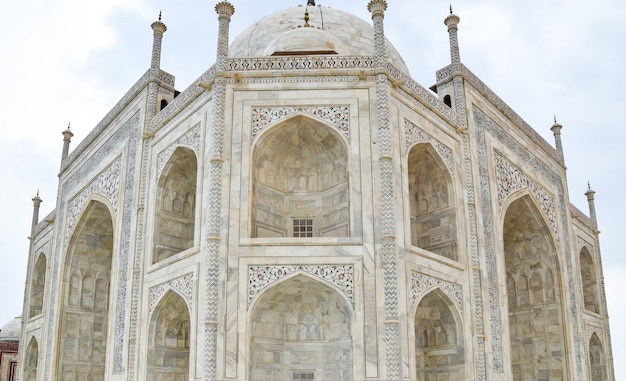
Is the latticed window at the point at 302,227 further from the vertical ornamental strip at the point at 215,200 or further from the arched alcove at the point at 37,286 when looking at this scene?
the arched alcove at the point at 37,286

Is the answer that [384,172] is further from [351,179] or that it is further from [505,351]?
[505,351]

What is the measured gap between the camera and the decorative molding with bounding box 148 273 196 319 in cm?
1152

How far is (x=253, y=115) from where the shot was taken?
472 inches

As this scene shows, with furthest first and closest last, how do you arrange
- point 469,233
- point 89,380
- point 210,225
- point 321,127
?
1. point 89,380
2. point 469,233
3. point 321,127
4. point 210,225

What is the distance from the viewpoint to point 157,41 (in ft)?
48.8

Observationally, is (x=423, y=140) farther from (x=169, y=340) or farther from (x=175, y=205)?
(x=169, y=340)

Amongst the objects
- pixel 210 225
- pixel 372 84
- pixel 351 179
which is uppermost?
pixel 372 84

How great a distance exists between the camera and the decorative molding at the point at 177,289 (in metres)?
11.5

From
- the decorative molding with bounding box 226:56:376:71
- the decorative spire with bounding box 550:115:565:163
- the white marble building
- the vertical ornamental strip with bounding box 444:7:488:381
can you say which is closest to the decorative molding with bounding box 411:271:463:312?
the white marble building

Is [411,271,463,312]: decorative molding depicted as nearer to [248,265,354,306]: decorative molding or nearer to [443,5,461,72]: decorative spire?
[248,265,354,306]: decorative molding

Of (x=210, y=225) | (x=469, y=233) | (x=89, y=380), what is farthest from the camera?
(x=89, y=380)

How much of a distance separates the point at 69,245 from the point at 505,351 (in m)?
11.0

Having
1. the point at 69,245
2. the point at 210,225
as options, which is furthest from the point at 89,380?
the point at 210,225

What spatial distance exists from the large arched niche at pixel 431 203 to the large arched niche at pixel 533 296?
12.1 ft
